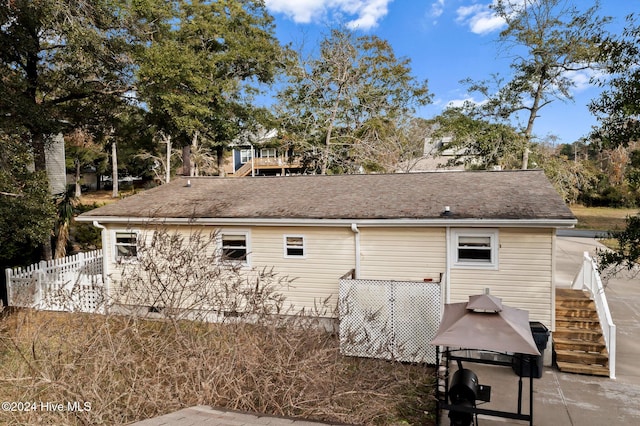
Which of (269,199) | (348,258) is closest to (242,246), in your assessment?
(269,199)

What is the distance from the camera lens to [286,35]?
83.4 feet

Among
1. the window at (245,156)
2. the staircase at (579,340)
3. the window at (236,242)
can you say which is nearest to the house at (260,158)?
the window at (245,156)

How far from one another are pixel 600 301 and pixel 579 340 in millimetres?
1132

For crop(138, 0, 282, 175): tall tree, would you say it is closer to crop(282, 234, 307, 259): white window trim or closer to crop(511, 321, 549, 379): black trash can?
crop(282, 234, 307, 259): white window trim

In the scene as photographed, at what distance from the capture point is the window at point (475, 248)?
9094mm

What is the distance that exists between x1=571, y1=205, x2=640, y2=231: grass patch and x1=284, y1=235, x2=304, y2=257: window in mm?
26592

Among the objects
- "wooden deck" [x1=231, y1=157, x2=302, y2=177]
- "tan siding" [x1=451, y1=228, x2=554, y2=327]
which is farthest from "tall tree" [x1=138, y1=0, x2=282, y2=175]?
"wooden deck" [x1=231, y1=157, x2=302, y2=177]

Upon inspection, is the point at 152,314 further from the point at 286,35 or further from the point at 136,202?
the point at 286,35

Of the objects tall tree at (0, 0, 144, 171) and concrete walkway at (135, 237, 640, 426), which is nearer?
concrete walkway at (135, 237, 640, 426)

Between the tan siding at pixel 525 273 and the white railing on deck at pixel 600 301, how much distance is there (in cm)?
108

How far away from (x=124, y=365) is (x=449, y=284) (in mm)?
7478

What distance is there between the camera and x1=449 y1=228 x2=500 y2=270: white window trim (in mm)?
9055

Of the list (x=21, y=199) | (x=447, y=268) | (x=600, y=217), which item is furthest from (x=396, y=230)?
(x=600, y=217)

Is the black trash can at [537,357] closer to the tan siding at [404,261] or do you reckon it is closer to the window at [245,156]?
the tan siding at [404,261]
